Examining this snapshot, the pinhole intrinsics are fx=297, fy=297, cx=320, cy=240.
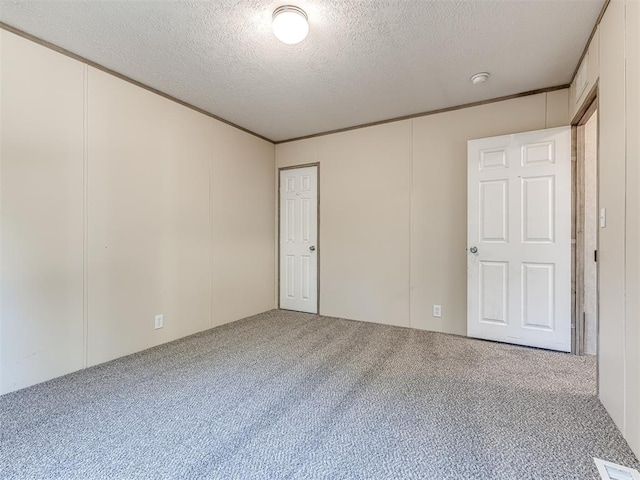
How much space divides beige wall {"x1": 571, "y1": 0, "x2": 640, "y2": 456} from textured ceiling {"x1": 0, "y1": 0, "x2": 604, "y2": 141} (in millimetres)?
437

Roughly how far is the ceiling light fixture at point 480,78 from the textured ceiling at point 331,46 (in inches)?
2.2

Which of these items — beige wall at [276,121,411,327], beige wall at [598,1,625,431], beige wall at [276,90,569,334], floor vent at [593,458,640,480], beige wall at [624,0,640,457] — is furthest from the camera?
beige wall at [276,121,411,327]

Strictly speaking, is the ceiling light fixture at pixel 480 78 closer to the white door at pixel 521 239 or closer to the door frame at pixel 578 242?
the white door at pixel 521 239

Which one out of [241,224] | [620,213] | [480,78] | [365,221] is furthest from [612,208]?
[241,224]

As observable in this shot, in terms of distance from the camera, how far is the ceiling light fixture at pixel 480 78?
8.35 ft

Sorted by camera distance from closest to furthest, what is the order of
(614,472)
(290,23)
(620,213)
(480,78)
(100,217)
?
(614,472)
(620,213)
(290,23)
(100,217)
(480,78)

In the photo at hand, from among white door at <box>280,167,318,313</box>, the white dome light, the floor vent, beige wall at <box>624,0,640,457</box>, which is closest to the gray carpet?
the floor vent

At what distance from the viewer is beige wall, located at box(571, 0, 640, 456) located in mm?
1419

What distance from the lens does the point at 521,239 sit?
2773 mm

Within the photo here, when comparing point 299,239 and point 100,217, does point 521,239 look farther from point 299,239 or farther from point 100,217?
point 100,217

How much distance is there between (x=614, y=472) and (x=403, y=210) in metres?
2.59

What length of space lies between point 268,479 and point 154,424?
31.1 inches

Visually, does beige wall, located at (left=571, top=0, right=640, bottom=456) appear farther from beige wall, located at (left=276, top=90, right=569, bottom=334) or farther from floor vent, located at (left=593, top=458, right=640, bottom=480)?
beige wall, located at (left=276, top=90, right=569, bottom=334)

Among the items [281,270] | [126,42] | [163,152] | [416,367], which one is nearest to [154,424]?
[416,367]
